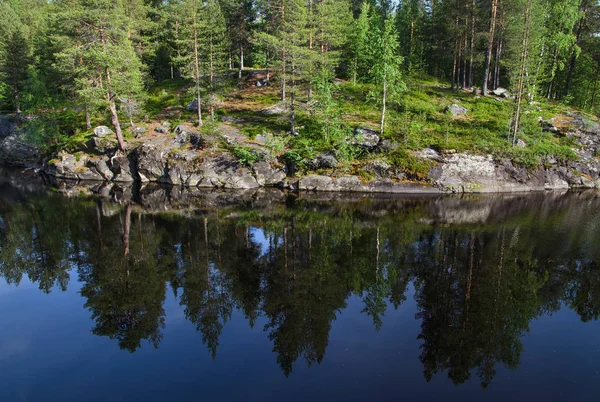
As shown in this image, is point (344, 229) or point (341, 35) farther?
point (341, 35)

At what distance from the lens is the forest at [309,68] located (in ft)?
131

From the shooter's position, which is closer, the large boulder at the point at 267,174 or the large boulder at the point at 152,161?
the large boulder at the point at 267,174

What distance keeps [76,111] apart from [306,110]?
3302cm

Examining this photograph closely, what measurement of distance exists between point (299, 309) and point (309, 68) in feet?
114

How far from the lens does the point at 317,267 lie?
19.8m

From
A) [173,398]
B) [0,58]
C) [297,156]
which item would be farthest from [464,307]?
[0,58]

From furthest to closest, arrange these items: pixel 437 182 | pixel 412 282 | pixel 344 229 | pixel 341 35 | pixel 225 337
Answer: pixel 341 35, pixel 437 182, pixel 344 229, pixel 412 282, pixel 225 337

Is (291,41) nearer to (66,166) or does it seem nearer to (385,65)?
(385,65)

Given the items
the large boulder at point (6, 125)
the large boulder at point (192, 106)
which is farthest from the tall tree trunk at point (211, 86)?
the large boulder at point (6, 125)

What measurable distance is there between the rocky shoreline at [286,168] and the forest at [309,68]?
5.92 ft

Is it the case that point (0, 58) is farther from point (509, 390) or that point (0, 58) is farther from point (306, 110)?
point (509, 390)

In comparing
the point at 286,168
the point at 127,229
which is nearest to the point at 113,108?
Answer: the point at 286,168

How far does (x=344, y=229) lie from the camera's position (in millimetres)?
26047

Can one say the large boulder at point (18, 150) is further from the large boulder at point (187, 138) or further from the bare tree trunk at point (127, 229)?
the bare tree trunk at point (127, 229)
